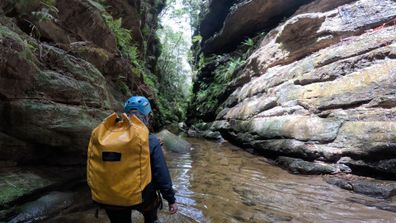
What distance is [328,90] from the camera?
27.2ft

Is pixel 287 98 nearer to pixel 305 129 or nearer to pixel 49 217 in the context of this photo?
pixel 305 129

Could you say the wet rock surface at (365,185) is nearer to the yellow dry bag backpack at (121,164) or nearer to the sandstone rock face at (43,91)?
the yellow dry bag backpack at (121,164)

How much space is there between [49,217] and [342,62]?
26.4 ft

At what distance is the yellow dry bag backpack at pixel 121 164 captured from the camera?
255cm

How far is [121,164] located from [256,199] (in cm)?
335

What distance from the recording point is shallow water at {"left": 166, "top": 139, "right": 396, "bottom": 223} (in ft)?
14.3

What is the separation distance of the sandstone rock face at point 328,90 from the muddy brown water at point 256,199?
1.06m

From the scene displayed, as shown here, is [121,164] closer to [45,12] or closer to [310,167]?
[45,12]

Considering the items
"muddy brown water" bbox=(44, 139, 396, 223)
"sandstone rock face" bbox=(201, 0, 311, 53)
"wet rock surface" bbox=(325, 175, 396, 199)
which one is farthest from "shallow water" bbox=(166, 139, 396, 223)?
"sandstone rock face" bbox=(201, 0, 311, 53)

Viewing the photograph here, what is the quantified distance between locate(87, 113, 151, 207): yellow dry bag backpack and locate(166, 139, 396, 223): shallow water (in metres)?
2.04

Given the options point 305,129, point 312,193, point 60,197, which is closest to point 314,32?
point 305,129

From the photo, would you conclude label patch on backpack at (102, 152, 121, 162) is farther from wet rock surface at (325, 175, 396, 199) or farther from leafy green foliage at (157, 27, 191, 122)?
leafy green foliage at (157, 27, 191, 122)

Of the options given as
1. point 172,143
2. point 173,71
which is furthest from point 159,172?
point 173,71

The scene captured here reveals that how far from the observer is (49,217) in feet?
13.1
